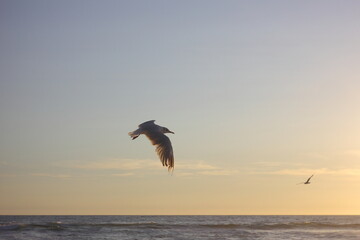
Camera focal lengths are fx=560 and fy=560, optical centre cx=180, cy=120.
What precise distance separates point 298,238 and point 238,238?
3.17 metres

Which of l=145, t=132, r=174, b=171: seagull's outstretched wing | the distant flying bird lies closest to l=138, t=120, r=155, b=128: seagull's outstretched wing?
the distant flying bird

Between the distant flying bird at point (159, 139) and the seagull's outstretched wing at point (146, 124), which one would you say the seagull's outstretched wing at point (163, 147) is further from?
the seagull's outstretched wing at point (146, 124)

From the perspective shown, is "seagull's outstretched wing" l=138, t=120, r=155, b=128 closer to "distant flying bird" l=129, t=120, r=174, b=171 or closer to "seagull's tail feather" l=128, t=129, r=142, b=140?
"distant flying bird" l=129, t=120, r=174, b=171

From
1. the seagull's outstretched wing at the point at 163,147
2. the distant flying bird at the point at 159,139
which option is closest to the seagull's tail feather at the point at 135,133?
the distant flying bird at the point at 159,139

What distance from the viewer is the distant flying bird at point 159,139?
11.4 meters

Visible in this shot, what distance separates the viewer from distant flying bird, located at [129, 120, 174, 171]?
1141cm

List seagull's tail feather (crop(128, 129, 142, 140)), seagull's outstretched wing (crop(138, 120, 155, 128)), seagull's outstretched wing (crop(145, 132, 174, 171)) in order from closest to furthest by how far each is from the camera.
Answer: seagull's outstretched wing (crop(145, 132, 174, 171)) < seagull's tail feather (crop(128, 129, 142, 140)) < seagull's outstretched wing (crop(138, 120, 155, 128))

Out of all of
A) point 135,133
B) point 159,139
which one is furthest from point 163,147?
point 135,133

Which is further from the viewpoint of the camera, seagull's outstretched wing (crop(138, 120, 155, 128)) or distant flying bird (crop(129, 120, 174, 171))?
seagull's outstretched wing (crop(138, 120, 155, 128))

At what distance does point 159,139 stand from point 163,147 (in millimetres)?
226

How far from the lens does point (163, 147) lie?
1159 cm

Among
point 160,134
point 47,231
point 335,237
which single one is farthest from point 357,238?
point 160,134

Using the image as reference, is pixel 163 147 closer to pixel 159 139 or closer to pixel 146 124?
pixel 159 139

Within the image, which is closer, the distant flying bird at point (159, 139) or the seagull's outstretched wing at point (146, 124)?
the distant flying bird at point (159, 139)
